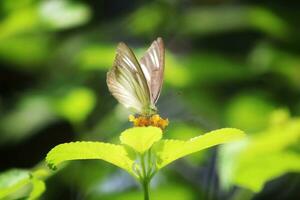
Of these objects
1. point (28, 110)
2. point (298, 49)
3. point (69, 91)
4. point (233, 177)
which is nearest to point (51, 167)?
point (233, 177)

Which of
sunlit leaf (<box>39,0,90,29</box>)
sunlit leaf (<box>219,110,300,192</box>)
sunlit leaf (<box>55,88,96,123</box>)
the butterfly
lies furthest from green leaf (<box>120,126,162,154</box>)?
sunlit leaf (<box>39,0,90,29</box>)

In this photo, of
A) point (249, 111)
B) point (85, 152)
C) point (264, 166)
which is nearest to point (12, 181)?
point (85, 152)

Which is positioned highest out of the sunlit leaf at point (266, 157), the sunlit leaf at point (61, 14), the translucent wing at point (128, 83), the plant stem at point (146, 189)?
the sunlit leaf at point (61, 14)

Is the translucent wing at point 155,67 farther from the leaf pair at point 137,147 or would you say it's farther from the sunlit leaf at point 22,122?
the sunlit leaf at point 22,122

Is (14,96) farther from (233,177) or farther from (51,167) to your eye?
(51,167)

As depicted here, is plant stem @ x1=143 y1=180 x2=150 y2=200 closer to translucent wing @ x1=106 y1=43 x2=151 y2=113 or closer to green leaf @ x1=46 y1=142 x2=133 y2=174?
green leaf @ x1=46 y1=142 x2=133 y2=174

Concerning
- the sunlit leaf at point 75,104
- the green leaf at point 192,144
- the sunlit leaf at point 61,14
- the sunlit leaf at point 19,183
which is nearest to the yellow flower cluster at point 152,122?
the green leaf at point 192,144

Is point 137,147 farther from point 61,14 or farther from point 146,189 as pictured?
point 61,14

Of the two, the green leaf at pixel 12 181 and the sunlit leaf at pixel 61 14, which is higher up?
the sunlit leaf at pixel 61 14
